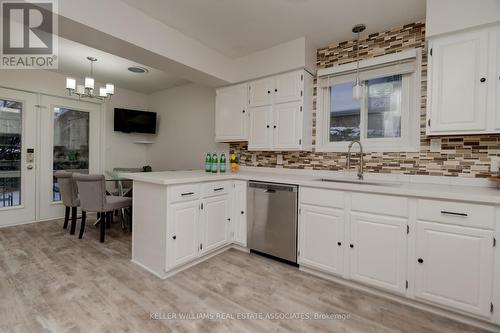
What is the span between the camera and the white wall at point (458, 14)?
1.73m

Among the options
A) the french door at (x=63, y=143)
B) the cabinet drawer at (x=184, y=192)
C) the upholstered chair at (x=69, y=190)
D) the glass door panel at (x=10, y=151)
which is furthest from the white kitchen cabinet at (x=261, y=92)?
the glass door panel at (x=10, y=151)

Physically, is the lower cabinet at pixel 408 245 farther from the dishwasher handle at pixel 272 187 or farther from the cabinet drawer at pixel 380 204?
the dishwasher handle at pixel 272 187

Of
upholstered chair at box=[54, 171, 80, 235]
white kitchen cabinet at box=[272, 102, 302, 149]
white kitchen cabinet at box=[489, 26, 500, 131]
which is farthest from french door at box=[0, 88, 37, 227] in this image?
white kitchen cabinet at box=[489, 26, 500, 131]

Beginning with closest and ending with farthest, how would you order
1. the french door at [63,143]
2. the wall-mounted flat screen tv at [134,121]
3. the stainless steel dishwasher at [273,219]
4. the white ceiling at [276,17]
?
1. the white ceiling at [276,17]
2. the stainless steel dishwasher at [273,219]
3. the french door at [63,143]
4. the wall-mounted flat screen tv at [134,121]

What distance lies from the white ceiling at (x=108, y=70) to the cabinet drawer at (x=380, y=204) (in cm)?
354

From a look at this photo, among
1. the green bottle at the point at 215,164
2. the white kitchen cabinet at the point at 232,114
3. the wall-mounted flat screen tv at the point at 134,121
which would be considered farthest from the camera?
the wall-mounted flat screen tv at the point at 134,121

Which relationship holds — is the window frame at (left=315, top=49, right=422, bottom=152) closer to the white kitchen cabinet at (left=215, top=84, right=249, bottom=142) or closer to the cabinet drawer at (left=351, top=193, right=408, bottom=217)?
the cabinet drawer at (left=351, top=193, right=408, bottom=217)

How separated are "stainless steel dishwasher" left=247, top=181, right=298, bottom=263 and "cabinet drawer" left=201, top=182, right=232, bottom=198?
29 centimetres

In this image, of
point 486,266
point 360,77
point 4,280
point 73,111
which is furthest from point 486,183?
point 73,111

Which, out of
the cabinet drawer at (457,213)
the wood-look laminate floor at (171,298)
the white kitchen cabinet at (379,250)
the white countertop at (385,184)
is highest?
the white countertop at (385,184)

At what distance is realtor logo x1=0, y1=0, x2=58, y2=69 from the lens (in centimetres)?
173

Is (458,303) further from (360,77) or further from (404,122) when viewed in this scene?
(360,77)

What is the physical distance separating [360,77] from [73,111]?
15.7ft

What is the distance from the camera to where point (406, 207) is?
1.80 m
